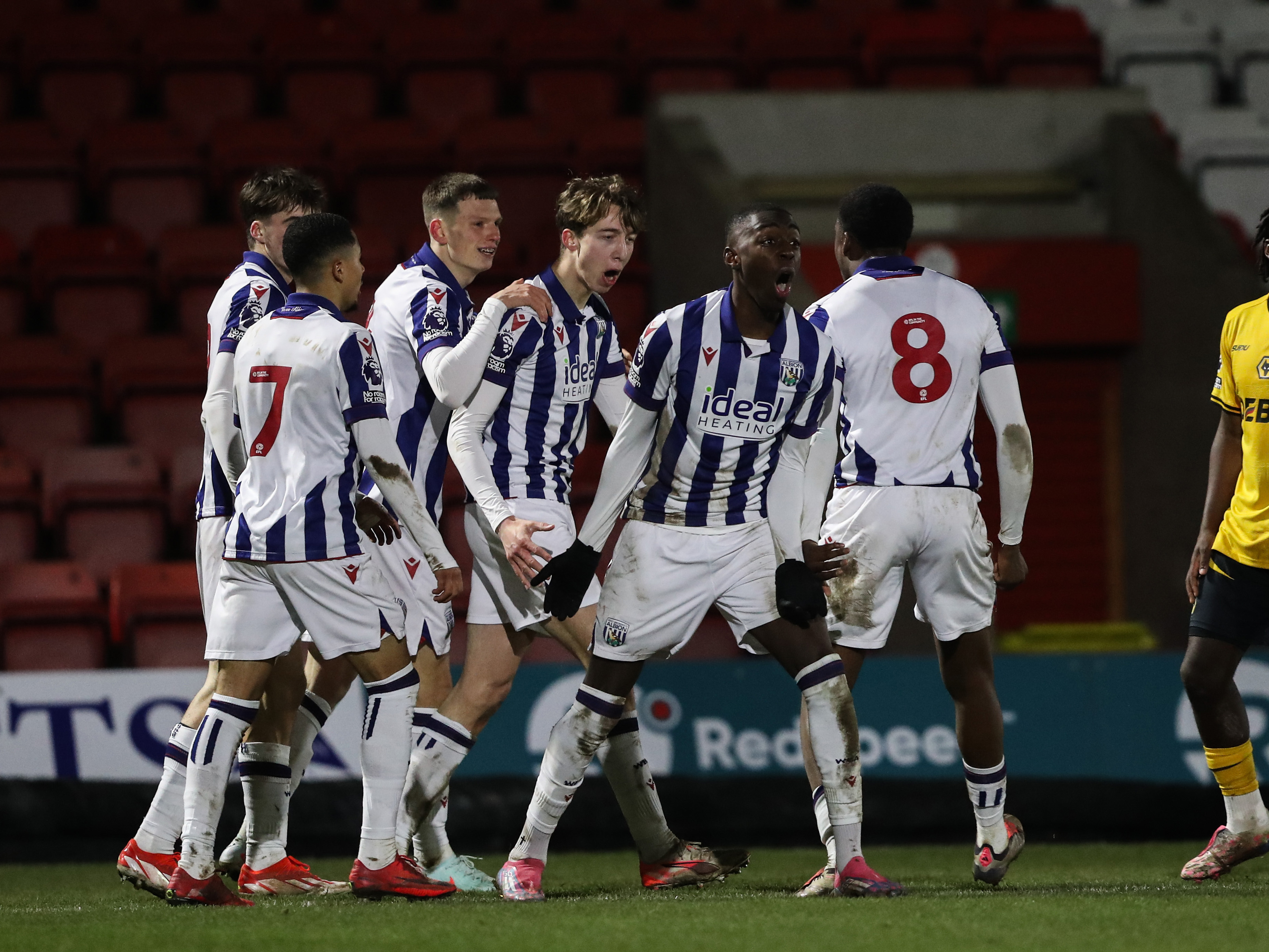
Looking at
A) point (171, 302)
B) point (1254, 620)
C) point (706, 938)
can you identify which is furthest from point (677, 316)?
point (171, 302)

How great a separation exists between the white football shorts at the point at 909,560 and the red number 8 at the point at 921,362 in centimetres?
31

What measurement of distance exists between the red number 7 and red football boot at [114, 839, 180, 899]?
4.26 feet

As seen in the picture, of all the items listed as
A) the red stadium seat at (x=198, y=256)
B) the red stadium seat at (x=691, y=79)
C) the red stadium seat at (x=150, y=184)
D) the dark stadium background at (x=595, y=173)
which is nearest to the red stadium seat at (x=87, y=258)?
the dark stadium background at (x=595, y=173)

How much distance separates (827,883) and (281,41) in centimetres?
896

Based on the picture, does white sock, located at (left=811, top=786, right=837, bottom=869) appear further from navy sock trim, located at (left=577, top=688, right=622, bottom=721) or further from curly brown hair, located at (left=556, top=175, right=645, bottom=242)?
curly brown hair, located at (left=556, top=175, right=645, bottom=242)

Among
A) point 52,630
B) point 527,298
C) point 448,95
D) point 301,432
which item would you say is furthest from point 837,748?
point 448,95

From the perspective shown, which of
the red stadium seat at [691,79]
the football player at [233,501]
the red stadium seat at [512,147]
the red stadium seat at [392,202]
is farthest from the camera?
the red stadium seat at [691,79]

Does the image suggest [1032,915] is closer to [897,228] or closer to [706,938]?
[706,938]

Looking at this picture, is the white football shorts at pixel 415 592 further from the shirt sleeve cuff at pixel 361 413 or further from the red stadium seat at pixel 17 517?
the red stadium seat at pixel 17 517

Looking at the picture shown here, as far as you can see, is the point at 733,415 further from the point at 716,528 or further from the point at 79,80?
the point at 79,80

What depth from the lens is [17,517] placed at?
895cm

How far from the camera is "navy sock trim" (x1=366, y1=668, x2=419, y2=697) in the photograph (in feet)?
16.9

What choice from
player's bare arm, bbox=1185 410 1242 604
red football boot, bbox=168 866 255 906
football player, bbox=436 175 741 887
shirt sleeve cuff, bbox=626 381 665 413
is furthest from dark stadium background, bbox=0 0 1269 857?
shirt sleeve cuff, bbox=626 381 665 413

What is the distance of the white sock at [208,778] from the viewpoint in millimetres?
5074
